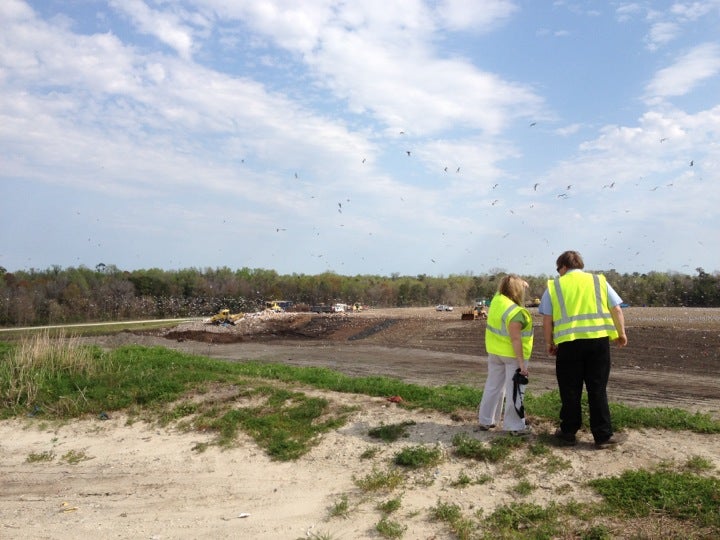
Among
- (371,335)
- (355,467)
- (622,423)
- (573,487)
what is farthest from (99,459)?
(371,335)

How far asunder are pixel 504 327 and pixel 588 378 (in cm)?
105

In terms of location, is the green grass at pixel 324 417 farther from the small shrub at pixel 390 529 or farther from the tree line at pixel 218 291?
the tree line at pixel 218 291

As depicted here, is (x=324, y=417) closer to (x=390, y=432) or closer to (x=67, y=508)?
(x=390, y=432)

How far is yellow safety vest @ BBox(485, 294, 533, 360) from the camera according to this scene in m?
6.87

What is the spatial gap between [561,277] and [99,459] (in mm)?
6454

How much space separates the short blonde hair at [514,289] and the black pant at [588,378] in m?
0.77

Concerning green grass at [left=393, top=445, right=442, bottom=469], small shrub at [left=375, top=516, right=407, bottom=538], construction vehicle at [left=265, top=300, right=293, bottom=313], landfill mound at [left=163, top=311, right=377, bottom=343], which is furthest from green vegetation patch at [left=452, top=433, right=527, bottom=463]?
construction vehicle at [left=265, top=300, right=293, bottom=313]

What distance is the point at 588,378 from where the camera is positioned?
6.42 meters

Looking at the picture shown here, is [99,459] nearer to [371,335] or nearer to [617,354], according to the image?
[617,354]

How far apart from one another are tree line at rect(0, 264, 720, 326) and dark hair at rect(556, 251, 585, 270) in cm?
Result: 4183

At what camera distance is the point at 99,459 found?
8.22 metres

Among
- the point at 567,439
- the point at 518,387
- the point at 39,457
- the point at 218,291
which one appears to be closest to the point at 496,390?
the point at 518,387

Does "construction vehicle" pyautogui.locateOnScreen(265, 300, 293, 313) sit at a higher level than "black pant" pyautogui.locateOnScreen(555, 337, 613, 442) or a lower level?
lower

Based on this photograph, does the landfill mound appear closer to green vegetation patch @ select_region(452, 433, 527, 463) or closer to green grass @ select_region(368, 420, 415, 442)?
green grass @ select_region(368, 420, 415, 442)
